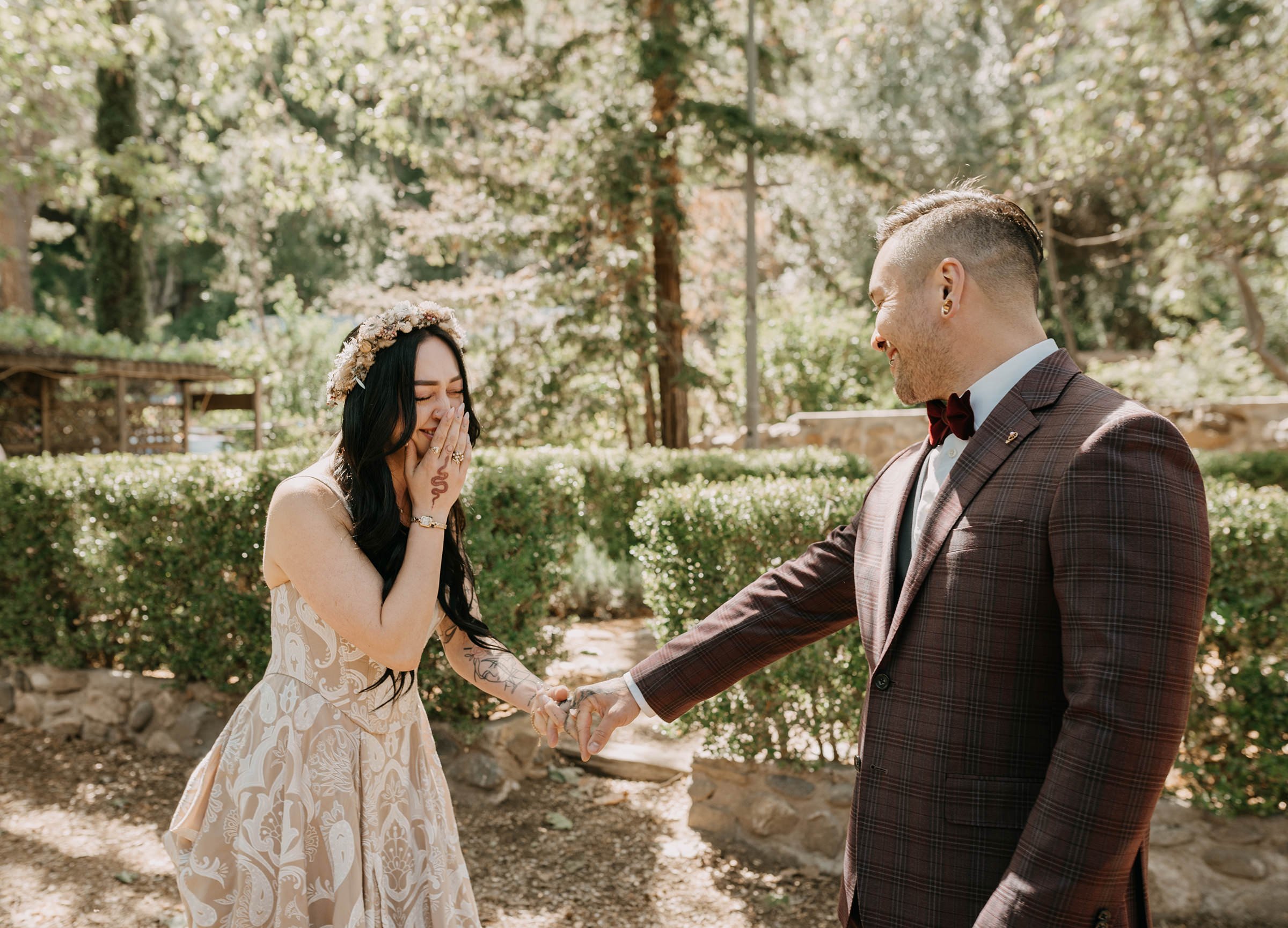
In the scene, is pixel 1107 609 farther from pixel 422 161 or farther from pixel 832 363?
pixel 832 363

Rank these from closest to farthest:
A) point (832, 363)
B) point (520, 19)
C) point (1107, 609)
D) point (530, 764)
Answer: point (1107, 609) → point (530, 764) → point (520, 19) → point (832, 363)

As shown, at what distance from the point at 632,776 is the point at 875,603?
11.6 ft

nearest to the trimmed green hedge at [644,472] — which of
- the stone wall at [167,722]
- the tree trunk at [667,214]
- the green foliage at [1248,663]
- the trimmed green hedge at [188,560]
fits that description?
the tree trunk at [667,214]

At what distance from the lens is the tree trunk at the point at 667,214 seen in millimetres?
10023

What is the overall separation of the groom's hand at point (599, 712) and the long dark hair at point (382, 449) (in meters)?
0.55

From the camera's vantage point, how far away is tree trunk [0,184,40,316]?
1557 centimetres

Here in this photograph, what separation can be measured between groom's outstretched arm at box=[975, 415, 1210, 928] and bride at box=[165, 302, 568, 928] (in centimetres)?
140

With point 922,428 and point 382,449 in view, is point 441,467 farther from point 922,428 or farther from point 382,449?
point 922,428

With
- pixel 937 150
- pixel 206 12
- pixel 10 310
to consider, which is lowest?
pixel 10 310

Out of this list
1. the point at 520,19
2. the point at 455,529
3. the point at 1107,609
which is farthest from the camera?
the point at 520,19

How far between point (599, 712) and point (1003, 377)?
1549 millimetres

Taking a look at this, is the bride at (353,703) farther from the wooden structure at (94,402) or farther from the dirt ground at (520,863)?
the wooden structure at (94,402)

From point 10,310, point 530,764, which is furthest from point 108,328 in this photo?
point 530,764

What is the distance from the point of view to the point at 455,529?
2854 mm
